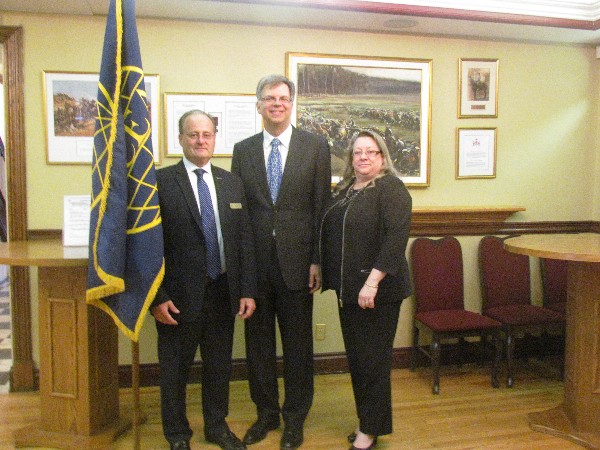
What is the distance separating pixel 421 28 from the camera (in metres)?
3.09

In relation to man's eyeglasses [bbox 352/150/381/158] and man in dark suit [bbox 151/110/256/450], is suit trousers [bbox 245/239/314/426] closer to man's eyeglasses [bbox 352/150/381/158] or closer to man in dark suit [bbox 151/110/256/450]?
man in dark suit [bbox 151/110/256/450]

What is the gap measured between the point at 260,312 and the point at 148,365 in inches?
43.6

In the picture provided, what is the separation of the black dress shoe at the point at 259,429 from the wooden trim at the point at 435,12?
2162 mm

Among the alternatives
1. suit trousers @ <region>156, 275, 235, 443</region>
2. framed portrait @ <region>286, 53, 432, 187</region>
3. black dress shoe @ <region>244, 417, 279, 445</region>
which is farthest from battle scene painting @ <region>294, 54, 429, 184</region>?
black dress shoe @ <region>244, 417, 279, 445</region>

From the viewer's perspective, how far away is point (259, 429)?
2365 mm

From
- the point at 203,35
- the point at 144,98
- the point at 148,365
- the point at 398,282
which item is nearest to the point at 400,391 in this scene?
the point at 398,282

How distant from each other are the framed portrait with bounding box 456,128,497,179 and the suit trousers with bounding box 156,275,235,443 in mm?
1934

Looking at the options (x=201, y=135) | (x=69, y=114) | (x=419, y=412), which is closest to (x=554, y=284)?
(x=419, y=412)

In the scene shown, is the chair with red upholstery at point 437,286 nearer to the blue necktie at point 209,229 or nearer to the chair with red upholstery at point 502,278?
the chair with red upholstery at point 502,278

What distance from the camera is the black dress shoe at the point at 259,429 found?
2.33 m

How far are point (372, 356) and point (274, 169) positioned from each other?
925 millimetres

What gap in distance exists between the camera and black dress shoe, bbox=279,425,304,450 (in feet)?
7.45

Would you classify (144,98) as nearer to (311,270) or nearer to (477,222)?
(311,270)

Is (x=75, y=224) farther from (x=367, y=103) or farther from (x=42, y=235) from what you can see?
(x=367, y=103)
